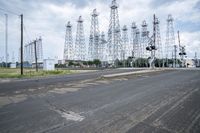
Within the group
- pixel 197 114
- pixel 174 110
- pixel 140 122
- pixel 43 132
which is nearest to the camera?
pixel 43 132

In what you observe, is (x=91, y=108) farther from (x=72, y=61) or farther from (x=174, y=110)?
(x=72, y=61)

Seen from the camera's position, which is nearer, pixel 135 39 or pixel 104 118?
pixel 104 118

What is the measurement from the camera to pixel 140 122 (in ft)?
23.6

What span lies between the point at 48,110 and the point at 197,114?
549 centimetres

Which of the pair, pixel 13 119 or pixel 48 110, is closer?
pixel 13 119

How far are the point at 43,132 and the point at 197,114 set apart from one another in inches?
211

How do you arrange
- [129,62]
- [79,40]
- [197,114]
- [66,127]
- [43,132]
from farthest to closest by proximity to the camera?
[129,62]
[79,40]
[197,114]
[66,127]
[43,132]

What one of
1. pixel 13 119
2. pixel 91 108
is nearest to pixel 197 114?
pixel 91 108

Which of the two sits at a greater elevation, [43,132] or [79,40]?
[79,40]

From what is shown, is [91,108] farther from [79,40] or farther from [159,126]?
[79,40]

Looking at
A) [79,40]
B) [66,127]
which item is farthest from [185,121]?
[79,40]

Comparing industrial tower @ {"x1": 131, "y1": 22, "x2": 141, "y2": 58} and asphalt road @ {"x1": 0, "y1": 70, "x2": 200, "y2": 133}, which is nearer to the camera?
asphalt road @ {"x1": 0, "y1": 70, "x2": 200, "y2": 133}

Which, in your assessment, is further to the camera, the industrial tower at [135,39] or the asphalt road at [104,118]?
the industrial tower at [135,39]

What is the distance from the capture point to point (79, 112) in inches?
341
